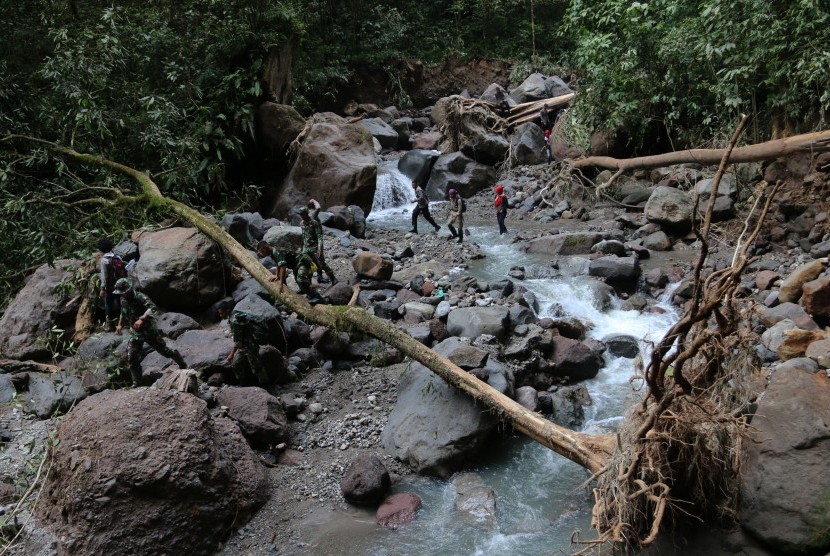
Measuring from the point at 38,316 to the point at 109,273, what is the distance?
1.54 meters

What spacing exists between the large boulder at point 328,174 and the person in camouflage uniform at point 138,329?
737 cm

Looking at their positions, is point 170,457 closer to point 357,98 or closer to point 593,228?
point 593,228

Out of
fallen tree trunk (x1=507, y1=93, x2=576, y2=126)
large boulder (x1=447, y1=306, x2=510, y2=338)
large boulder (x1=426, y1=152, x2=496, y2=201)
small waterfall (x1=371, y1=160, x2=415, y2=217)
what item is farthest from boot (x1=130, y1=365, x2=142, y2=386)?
fallen tree trunk (x1=507, y1=93, x2=576, y2=126)

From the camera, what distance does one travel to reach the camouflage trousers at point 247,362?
7.43m

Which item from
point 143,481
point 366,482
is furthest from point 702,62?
point 143,481

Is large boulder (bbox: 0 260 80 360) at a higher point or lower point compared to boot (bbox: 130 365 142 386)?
higher

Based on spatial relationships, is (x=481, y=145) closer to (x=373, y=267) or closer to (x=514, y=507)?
(x=373, y=267)

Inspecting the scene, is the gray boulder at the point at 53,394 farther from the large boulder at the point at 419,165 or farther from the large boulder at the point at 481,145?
the large boulder at the point at 481,145

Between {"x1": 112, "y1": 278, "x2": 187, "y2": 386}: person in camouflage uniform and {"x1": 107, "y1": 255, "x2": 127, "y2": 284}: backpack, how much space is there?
2.54 ft

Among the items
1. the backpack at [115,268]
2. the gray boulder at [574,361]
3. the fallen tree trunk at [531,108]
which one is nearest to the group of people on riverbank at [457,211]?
the gray boulder at [574,361]

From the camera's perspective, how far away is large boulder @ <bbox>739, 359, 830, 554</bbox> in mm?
4559

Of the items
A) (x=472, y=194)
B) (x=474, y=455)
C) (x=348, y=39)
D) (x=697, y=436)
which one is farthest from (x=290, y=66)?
(x=697, y=436)

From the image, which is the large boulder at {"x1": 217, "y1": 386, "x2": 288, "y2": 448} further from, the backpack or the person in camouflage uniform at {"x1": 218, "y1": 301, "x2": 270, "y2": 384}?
the backpack

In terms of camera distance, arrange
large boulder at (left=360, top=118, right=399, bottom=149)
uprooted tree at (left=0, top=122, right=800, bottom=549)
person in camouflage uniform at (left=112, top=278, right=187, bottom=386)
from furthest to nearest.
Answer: large boulder at (left=360, top=118, right=399, bottom=149) < person in camouflage uniform at (left=112, top=278, right=187, bottom=386) < uprooted tree at (left=0, top=122, right=800, bottom=549)
